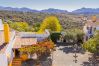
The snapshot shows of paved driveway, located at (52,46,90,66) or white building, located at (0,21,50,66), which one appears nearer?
white building, located at (0,21,50,66)

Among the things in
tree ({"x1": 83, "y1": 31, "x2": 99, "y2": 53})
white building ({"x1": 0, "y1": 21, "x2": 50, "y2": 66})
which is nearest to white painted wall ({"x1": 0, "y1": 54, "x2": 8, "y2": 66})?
white building ({"x1": 0, "y1": 21, "x2": 50, "y2": 66})

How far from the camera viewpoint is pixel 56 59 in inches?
1619

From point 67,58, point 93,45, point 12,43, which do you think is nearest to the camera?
point 12,43

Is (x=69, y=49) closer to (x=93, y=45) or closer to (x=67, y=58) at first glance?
(x=67, y=58)

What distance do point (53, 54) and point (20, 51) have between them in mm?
9535

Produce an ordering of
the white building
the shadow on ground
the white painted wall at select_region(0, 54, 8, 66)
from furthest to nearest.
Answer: the shadow on ground < the white building < the white painted wall at select_region(0, 54, 8, 66)

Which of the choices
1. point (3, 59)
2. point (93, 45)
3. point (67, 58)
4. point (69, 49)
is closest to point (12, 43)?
point (67, 58)

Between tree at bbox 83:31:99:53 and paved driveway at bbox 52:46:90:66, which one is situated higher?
tree at bbox 83:31:99:53

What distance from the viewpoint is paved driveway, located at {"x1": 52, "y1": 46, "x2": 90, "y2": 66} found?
38.8m

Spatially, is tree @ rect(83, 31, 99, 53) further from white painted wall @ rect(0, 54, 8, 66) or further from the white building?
white painted wall @ rect(0, 54, 8, 66)

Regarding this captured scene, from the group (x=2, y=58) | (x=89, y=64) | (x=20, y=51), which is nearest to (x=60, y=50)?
(x=89, y=64)

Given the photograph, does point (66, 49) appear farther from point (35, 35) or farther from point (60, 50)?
point (35, 35)

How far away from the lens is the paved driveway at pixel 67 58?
127ft

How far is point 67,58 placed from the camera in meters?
42.1
